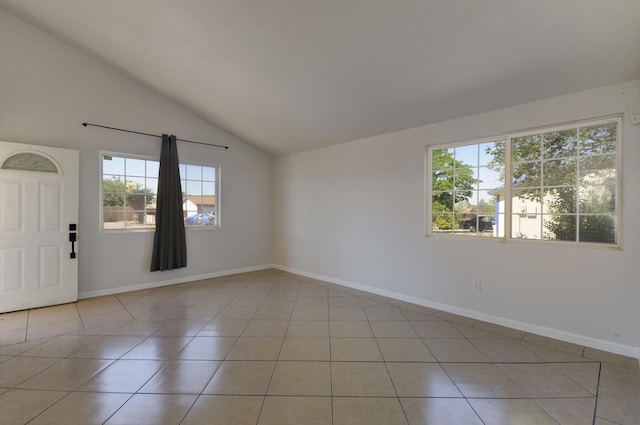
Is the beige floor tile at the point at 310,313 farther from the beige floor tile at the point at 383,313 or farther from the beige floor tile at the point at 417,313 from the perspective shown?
the beige floor tile at the point at 417,313

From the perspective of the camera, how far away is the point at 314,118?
14.0ft

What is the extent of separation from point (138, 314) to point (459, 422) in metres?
3.58

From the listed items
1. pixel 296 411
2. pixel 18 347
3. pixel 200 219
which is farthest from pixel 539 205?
pixel 18 347

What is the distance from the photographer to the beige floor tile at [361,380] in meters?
2.02

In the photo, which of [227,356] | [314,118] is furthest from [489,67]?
[227,356]

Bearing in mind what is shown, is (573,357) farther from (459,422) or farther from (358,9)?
(358,9)

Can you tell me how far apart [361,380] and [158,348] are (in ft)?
6.19

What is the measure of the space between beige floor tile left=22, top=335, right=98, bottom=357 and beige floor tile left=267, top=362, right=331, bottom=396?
6.37 feet

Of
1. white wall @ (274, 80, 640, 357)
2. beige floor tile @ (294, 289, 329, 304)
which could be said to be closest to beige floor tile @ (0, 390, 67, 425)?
beige floor tile @ (294, 289, 329, 304)

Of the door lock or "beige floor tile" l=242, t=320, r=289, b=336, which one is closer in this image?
"beige floor tile" l=242, t=320, r=289, b=336

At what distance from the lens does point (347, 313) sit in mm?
3592

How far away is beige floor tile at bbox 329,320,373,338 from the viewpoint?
2.95 metres

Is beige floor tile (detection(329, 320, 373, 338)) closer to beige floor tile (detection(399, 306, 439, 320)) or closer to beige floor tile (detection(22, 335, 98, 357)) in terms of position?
beige floor tile (detection(399, 306, 439, 320))

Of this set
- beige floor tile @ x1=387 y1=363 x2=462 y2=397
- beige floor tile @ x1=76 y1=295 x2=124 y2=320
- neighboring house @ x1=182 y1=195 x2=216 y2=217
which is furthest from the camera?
neighboring house @ x1=182 y1=195 x2=216 y2=217
